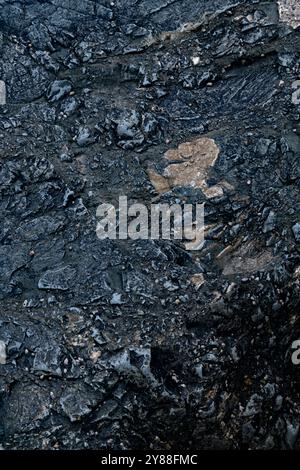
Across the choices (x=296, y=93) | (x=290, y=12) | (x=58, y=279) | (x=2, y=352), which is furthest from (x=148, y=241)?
(x=290, y=12)

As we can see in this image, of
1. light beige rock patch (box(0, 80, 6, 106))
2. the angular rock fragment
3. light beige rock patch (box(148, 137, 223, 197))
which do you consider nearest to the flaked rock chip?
the angular rock fragment

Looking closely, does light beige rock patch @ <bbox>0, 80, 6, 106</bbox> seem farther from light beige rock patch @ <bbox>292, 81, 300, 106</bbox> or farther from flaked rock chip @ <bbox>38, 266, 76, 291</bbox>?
light beige rock patch @ <bbox>292, 81, 300, 106</bbox>

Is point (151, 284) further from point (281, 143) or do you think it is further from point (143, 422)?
point (281, 143)

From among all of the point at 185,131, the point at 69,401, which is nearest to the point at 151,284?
the point at 69,401

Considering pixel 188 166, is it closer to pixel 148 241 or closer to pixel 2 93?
pixel 148 241

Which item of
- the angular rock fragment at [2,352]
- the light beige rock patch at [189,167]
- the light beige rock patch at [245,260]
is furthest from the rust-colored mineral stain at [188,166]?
the angular rock fragment at [2,352]

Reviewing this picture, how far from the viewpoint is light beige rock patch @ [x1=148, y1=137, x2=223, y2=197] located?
12.3 ft

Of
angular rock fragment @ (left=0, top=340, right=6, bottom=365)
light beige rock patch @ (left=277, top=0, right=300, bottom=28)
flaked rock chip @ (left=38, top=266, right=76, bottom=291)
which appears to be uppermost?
light beige rock patch @ (left=277, top=0, right=300, bottom=28)

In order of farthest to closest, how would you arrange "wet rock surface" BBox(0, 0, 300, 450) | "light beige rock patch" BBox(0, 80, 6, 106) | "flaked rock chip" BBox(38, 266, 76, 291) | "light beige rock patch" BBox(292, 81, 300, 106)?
"light beige rock patch" BBox(0, 80, 6, 106), "light beige rock patch" BBox(292, 81, 300, 106), "flaked rock chip" BBox(38, 266, 76, 291), "wet rock surface" BBox(0, 0, 300, 450)

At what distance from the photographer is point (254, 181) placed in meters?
3.72

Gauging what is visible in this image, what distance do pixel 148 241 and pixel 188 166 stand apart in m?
0.54

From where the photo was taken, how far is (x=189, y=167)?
3801 mm

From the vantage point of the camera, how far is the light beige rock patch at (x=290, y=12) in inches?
162

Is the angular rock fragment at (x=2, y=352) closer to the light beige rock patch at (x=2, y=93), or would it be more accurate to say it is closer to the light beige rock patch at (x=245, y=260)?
the light beige rock patch at (x=245, y=260)
